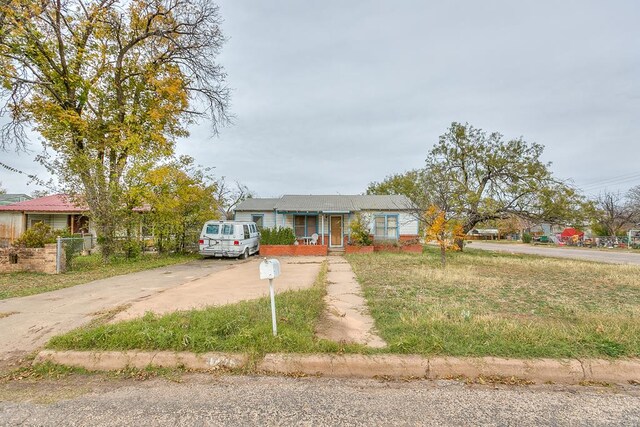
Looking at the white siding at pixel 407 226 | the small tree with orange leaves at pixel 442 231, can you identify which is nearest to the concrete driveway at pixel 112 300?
the small tree with orange leaves at pixel 442 231

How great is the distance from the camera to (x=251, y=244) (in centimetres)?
1631

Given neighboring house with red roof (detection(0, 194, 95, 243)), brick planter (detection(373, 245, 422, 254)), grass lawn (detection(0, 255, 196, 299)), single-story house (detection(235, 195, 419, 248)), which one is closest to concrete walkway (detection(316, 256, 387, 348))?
grass lawn (detection(0, 255, 196, 299))

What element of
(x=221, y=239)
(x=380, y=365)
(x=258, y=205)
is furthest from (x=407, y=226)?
(x=380, y=365)

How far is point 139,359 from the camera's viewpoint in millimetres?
3408

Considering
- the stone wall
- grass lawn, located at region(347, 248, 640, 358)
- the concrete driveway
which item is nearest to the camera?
grass lawn, located at region(347, 248, 640, 358)

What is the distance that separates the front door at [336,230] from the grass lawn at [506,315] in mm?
11530

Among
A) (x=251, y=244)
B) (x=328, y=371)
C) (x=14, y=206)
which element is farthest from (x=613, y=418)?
(x=14, y=206)

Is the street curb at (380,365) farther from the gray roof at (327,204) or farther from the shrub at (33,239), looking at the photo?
the gray roof at (327,204)

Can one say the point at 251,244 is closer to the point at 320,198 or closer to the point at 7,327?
the point at 320,198

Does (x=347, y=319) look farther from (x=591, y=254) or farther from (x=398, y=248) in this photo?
(x=591, y=254)

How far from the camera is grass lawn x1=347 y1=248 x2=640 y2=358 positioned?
3490 millimetres

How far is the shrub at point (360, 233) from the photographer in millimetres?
17703

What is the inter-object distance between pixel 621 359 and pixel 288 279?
7068mm

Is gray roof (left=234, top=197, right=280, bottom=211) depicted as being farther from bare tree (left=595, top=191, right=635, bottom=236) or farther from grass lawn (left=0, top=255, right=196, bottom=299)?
bare tree (left=595, top=191, right=635, bottom=236)
